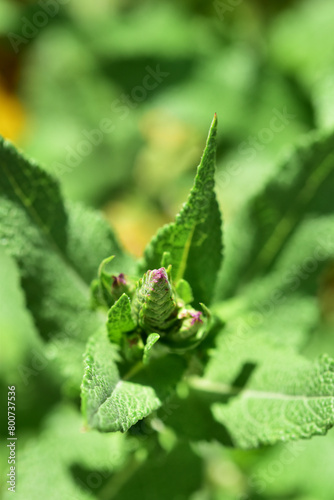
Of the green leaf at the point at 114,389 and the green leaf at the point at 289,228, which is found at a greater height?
the green leaf at the point at 289,228

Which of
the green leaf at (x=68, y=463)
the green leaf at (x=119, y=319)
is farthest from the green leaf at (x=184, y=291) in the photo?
the green leaf at (x=68, y=463)

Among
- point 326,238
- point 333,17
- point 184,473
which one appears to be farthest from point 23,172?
point 333,17

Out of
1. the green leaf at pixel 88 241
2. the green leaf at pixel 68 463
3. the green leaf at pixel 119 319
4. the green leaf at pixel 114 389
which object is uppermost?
the green leaf at pixel 88 241

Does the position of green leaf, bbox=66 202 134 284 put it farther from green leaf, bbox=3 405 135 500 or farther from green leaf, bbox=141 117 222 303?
green leaf, bbox=3 405 135 500

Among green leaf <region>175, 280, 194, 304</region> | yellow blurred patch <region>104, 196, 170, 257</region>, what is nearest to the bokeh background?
yellow blurred patch <region>104, 196, 170, 257</region>

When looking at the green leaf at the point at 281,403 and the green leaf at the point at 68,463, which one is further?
the green leaf at the point at 68,463

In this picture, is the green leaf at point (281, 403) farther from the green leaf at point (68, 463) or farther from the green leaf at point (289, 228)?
the green leaf at point (68, 463)

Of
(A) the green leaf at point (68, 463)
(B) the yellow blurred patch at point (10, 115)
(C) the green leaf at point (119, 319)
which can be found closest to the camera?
(C) the green leaf at point (119, 319)
